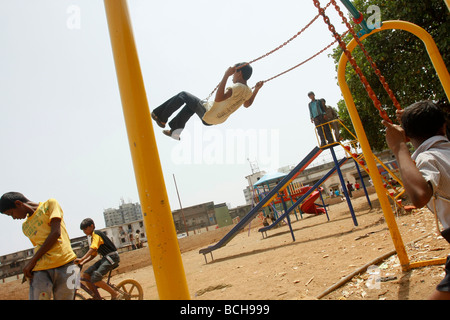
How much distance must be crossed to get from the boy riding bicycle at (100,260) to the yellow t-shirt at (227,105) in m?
2.91

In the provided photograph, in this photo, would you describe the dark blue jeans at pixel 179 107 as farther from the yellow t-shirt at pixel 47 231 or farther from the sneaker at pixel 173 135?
the yellow t-shirt at pixel 47 231

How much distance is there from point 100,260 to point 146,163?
4357 mm

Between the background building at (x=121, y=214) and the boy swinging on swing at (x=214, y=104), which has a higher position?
the background building at (x=121, y=214)

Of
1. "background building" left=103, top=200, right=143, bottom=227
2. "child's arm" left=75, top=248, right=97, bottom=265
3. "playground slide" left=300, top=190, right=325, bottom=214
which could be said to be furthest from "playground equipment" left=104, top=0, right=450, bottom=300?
"background building" left=103, top=200, right=143, bottom=227

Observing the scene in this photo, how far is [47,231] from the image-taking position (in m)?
2.74

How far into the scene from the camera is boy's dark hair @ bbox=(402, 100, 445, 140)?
1.53 metres

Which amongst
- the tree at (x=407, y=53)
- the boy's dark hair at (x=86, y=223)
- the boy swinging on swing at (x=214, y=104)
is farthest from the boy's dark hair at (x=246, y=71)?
the tree at (x=407, y=53)

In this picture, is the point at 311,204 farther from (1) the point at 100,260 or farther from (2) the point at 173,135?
(2) the point at 173,135

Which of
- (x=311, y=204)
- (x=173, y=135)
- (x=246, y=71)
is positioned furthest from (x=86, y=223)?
(x=311, y=204)

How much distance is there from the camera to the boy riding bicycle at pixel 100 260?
4800 millimetres

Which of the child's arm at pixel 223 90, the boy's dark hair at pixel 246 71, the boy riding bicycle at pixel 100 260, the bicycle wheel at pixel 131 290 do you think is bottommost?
the bicycle wheel at pixel 131 290

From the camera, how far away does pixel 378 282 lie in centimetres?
312

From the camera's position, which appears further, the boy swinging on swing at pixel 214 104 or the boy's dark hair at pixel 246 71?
the boy's dark hair at pixel 246 71
